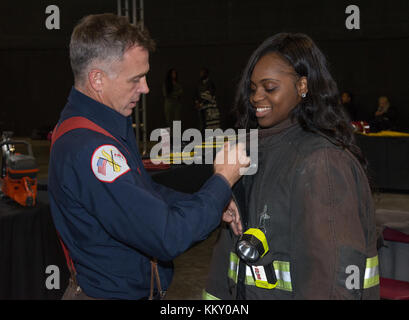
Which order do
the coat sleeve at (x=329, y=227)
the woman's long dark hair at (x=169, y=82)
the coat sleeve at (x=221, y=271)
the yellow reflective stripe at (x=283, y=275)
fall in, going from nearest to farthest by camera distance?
1. the coat sleeve at (x=329, y=227)
2. the yellow reflective stripe at (x=283, y=275)
3. the coat sleeve at (x=221, y=271)
4. the woman's long dark hair at (x=169, y=82)

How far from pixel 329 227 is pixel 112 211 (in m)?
0.58

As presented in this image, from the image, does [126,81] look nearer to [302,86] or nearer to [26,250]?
[302,86]

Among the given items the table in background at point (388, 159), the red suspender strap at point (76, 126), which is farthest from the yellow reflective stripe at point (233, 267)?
the table in background at point (388, 159)

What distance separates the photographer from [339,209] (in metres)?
1.27

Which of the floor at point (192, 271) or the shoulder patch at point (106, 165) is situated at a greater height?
the shoulder patch at point (106, 165)

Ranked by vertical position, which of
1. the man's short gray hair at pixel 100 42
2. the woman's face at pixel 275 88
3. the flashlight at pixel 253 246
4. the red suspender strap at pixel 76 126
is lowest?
the flashlight at pixel 253 246

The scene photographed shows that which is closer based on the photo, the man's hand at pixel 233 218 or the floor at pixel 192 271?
the man's hand at pixel 233 218

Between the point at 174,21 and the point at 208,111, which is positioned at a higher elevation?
the point at 174,21

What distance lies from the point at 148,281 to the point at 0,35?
48.9ft

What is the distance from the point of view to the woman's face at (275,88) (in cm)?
144

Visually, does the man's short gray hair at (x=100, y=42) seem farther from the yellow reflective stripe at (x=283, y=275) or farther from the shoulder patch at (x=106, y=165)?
the yellow reflective stripe at (x=283, y=275)
